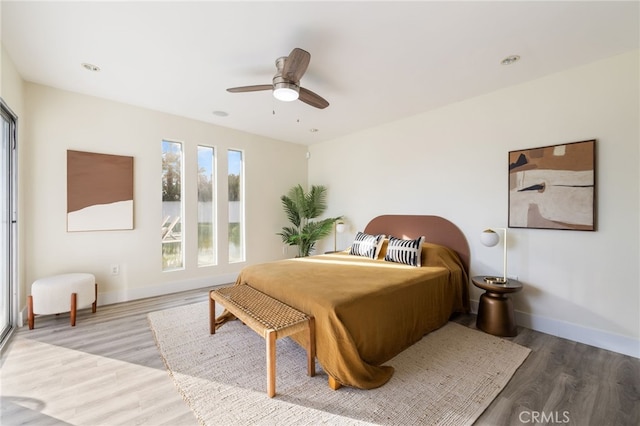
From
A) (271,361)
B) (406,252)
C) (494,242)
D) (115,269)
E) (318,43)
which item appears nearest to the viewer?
(271,361)

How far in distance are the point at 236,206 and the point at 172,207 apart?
107cm

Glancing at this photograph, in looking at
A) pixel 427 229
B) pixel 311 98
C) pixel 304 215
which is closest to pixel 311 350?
pixel 311 98

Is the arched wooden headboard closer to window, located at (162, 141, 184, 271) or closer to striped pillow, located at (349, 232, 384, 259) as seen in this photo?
striped pillow, located at (349, 232, 384, 259)

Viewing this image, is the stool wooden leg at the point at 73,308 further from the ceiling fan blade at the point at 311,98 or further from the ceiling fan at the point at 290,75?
the ceiling fan blade at the point at 311,98

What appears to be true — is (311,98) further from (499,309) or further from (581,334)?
(581,334)

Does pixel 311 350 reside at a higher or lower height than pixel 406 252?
lower

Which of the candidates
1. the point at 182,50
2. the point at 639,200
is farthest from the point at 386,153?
the point at 182,50

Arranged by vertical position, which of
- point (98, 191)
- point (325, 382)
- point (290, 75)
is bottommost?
point (325, 382)

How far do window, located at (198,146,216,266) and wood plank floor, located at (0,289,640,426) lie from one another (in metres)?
1.84

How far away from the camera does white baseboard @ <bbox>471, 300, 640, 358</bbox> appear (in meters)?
2.39

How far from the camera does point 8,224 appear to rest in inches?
110
